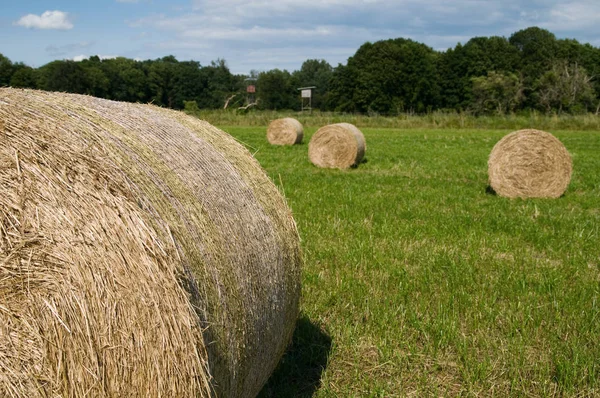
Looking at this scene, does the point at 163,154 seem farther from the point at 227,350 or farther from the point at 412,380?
the point at 412,380

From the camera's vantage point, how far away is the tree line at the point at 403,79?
212 feet

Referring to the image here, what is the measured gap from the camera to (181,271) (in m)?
2.60

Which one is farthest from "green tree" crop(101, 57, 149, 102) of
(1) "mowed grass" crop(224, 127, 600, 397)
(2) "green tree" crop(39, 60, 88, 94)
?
(1) "mowed grass" crop(224, 127, 600, 397)

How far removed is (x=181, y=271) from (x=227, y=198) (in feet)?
2.85

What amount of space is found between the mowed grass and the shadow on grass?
12mm

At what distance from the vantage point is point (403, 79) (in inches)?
3022

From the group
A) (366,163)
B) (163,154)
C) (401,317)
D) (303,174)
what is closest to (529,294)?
(401,317)

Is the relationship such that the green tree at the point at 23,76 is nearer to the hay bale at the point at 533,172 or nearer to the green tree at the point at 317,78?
the green tree at the point at 317,78

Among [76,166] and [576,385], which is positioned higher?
[76,166]

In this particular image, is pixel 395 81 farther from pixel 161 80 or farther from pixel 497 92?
pixel 161 80

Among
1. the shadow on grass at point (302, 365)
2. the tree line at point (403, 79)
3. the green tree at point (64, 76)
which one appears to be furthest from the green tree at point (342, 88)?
the shadow on grass at point (302, 365)

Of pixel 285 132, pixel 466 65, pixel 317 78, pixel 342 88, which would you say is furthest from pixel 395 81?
pixel 285 132

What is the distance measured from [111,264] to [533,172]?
36.1 ft

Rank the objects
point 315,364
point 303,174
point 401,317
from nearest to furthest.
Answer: point 315,364 → point 401,317 → point 303,174
